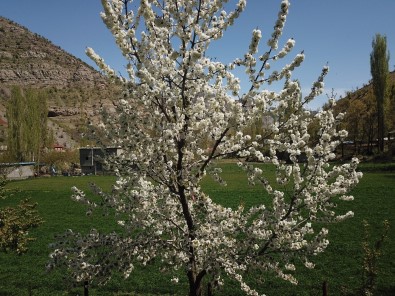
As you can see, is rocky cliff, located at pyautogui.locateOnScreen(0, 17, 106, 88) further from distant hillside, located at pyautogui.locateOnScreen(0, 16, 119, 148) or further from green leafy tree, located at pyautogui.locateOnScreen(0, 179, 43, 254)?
green leafy tree, located at pyautogui.locateOnScreen(0, 179, 43, 254)

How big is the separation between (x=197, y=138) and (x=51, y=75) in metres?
168

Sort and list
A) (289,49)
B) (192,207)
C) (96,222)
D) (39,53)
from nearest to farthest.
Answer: (289,49) → (192,207) → (96,222) → (39,53)

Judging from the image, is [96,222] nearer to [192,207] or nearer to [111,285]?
[111,285]

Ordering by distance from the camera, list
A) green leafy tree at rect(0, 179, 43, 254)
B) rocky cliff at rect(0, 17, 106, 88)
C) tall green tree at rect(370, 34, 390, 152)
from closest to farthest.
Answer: green leafy tree at rect(0, 179, 43, 254), tall green tree at rect(370, 34, 390, 152), rocky cliff at rect(0, 17, 106, 88)

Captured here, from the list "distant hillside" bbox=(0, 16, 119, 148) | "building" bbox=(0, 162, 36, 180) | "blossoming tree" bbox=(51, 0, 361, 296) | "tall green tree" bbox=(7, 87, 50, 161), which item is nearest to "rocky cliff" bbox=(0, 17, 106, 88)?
"distant hillside" bbox=(0, 16, 119, 148)

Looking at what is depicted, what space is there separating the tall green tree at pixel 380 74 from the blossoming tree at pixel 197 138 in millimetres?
60134

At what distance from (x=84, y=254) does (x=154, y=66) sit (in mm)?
3224

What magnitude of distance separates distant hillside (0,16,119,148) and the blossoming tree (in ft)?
403

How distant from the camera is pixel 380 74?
6044 cm

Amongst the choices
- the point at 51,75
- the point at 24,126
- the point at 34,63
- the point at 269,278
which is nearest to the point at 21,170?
the point at 24,126

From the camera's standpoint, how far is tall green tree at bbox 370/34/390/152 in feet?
194

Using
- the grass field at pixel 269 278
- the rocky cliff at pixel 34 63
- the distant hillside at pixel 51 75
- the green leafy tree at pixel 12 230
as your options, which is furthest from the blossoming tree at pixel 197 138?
the rocky cliff at pixel 34 63

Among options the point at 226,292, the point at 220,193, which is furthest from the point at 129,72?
the point at 220,193

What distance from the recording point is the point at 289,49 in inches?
221
